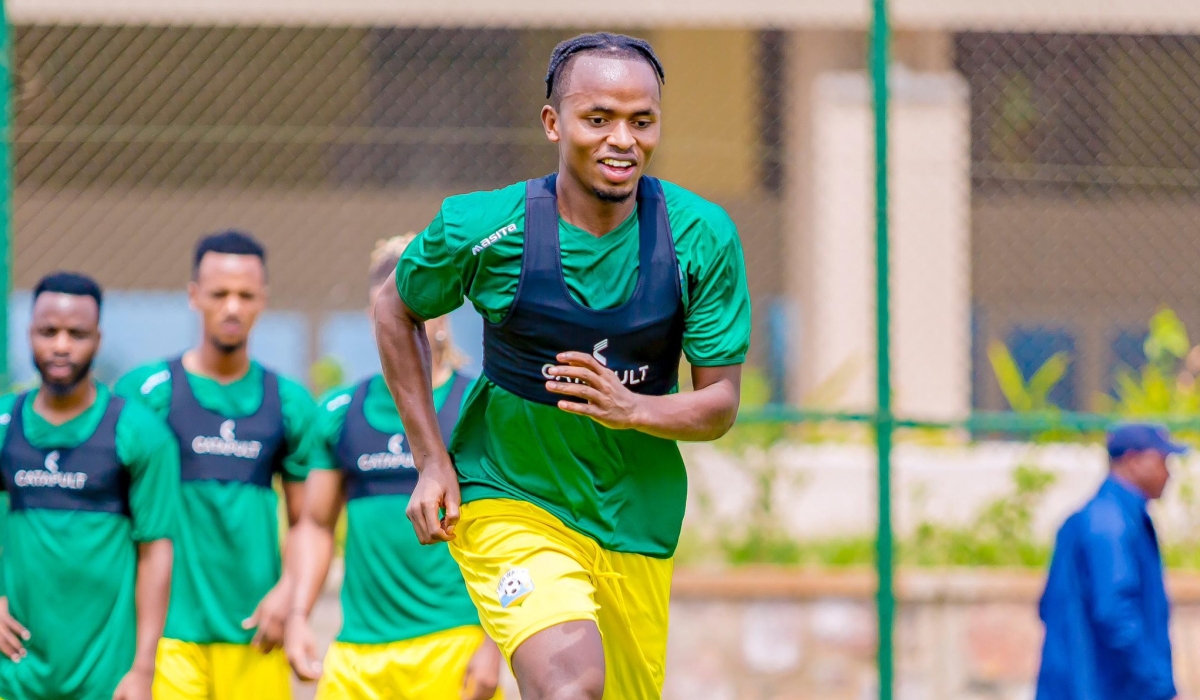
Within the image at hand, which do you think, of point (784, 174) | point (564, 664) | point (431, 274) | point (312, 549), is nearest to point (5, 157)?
point (312, 549)

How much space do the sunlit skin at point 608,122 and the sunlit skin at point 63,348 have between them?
7.60 feet

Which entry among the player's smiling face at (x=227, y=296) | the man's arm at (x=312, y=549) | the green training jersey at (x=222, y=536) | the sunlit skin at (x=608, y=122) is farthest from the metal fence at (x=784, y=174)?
the sunlit skin at (x=608, y=122)

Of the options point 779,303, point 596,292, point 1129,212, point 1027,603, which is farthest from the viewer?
point 1129,212

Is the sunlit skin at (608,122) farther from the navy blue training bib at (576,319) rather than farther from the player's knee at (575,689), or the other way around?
the player's knee at (575,689)

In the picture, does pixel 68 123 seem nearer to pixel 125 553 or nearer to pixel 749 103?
pixel 749 103

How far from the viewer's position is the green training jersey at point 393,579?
16.8 ft

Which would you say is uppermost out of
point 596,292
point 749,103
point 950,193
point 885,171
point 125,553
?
point 749,103

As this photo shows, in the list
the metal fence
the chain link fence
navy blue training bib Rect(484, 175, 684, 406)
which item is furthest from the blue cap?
the chain link fence

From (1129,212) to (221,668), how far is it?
828cm

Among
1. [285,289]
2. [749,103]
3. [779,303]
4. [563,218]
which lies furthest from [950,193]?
[563,218]

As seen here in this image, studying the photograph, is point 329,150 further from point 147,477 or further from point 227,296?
point 147,477

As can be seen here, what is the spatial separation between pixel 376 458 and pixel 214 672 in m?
1.04

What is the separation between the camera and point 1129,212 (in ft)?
37.6

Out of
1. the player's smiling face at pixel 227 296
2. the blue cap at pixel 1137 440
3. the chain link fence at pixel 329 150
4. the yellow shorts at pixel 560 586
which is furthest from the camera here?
the chain link fence at pixel 329 150
